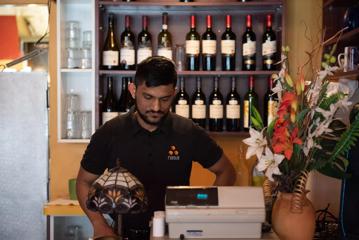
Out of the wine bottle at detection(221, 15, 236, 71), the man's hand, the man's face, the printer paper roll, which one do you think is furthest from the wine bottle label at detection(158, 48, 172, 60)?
the printer paper roll

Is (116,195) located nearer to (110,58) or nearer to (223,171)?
(223,171)

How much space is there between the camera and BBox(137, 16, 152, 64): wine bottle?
2.89 m

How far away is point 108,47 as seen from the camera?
9.82 feet

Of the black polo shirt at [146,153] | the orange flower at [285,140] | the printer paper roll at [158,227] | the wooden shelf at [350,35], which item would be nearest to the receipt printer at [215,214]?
the printer paper roll at [158,227]

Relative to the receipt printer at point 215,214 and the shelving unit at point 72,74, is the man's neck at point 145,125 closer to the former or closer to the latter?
the receipt printer at point 215,214

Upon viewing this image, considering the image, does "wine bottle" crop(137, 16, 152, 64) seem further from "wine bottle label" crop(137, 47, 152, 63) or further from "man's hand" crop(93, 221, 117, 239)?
"man's hand" crop(93, 221, 117, 239)

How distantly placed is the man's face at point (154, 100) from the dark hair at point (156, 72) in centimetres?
2

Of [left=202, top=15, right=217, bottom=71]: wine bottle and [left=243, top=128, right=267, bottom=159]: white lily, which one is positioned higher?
[left=202, top=15, right=217, bottom=71]: wine bottle

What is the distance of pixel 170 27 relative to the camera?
3.08m

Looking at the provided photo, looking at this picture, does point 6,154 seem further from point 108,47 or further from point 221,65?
point 221,65

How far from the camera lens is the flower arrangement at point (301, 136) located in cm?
131

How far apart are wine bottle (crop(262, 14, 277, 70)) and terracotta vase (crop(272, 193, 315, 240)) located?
5.16 feet

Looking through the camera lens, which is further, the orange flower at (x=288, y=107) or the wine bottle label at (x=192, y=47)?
the wine bottle label at (x=192, y=47)

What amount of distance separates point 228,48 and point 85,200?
1.39 metres
